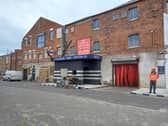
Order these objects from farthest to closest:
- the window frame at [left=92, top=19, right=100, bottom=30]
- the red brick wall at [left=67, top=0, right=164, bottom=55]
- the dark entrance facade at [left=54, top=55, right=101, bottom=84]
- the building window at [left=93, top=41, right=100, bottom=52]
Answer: the window frame at [left=92, top=19, right=100, bottom=30]
the building window at [left=93, top=41, right=100, bottom=52]
the dark entrance facade at [left=54, top=55, right=101, bottom=84]
the red brick wall at [left=67, top=0, right=164, bottom=55]

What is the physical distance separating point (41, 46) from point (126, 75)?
1771cm

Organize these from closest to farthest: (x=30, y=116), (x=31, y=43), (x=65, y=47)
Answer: (x=30, y=116)
(x=65, y=47)
(x=31, y=43)

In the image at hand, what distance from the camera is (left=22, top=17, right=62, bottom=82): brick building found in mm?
30516

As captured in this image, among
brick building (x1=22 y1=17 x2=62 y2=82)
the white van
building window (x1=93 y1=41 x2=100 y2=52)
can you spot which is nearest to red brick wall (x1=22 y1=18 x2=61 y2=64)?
brick building (x1=22 y1=17 x2=62 y2=82)

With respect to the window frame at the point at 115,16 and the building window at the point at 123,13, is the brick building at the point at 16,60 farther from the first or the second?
the building window at the point at 123,13

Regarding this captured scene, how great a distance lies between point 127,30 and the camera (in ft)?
68.1

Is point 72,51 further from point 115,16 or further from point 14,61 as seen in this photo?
point 14,61

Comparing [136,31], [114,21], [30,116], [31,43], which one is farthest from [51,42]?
[30,116]

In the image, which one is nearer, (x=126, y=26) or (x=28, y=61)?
(x=126, y=26)

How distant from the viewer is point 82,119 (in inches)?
263

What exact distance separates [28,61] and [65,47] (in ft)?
38.2

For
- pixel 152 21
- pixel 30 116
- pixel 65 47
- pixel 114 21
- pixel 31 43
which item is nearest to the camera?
pixel 30 116

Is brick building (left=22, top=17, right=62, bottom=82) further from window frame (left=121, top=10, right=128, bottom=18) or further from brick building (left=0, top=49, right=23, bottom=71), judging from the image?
window frame (left=121, top=10, right=128, bottom=18)

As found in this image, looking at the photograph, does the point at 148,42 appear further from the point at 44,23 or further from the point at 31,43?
the point at 31,43
